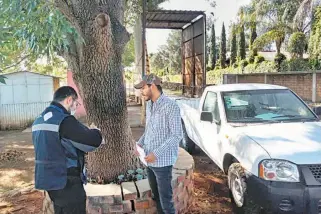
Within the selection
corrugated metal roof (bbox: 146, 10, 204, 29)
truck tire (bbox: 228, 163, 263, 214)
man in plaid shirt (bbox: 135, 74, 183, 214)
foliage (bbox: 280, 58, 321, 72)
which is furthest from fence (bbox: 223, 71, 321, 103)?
man in plaid shirt (bbox: 135, 74, 183, 214)

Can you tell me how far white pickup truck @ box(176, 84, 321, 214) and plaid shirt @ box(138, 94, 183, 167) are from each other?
3.53 feet

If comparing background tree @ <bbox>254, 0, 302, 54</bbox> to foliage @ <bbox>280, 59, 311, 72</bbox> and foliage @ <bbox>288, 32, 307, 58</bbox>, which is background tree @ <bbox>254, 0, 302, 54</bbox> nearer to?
foliage @ <bbox>288, 32, 307, 58</bbox>

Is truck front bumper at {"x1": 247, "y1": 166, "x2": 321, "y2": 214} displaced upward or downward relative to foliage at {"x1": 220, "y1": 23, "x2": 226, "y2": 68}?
downward

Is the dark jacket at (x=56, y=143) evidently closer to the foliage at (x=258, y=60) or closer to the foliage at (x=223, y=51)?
the foliage at (x=258, y=60)

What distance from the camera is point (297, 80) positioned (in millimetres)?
14945

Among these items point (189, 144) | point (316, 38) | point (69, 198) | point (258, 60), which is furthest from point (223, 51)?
point (69, 198)

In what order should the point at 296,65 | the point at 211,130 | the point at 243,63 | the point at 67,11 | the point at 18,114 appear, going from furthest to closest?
the point at 243,63 → the point at 296,65 → the point at 18,114 → the point at 211,130 → the point at 67,11

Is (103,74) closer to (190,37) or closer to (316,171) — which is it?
(316,171)

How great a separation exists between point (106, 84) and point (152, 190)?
4.57 feet

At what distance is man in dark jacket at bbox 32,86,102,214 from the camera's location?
2.56 meters

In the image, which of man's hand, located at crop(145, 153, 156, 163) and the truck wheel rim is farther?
the truck wheel rim

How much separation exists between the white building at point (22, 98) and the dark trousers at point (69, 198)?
12345mm

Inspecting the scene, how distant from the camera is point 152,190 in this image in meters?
3.46

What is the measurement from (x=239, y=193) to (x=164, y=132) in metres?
1.55
